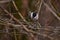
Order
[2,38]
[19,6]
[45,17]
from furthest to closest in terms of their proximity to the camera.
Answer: [2,38]
[19,6]
[45,17]

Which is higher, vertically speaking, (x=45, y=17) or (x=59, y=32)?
(x=45, y=17)

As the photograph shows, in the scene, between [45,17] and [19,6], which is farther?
[19,6]

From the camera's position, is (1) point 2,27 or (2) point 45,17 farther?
(1) point 2,27

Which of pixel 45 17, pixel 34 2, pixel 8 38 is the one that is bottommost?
pixel 8 38

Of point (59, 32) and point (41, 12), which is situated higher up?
point (41, 12)

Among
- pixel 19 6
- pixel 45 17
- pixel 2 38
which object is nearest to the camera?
pixel 45 17

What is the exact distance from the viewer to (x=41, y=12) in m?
1.57

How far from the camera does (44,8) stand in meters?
1.57

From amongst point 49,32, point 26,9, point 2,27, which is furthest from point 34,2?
point 49,32

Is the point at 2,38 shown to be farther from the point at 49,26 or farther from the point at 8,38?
the point at 49,26

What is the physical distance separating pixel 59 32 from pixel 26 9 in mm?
1028

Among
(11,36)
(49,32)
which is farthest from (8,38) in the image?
(49,32)

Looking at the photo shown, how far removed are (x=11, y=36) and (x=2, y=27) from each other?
6.7 inches

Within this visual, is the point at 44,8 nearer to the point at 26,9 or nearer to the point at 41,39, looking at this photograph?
the point at 41,39
